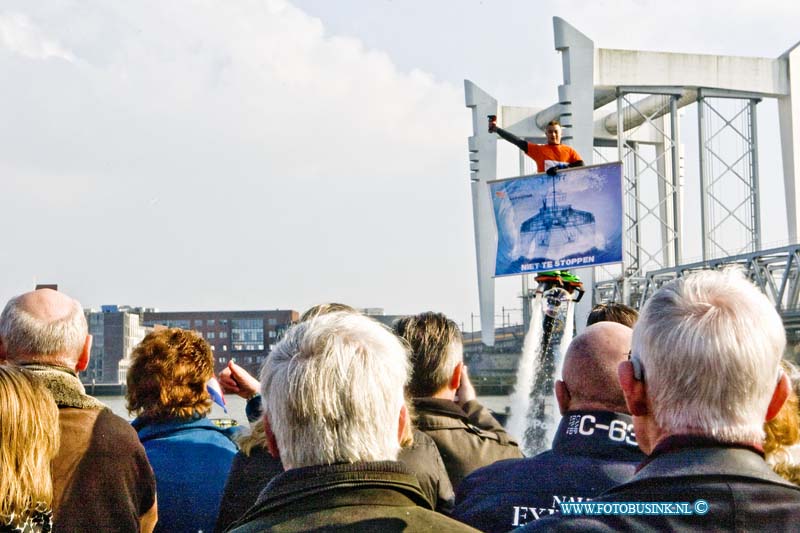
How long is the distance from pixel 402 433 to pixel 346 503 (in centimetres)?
43

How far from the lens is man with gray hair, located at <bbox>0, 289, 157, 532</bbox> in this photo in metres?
4.31

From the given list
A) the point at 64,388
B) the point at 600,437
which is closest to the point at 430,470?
the point at 600,437

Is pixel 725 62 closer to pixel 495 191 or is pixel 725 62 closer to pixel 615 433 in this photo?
pixel 495 191

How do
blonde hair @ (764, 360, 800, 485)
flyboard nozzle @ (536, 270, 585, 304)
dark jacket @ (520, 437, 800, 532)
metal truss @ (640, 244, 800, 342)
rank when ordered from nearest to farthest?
1. dark jacket @ (520, 437, 800, 532)
2. blonde hair @ (764, 360, 800, 485)
3. flyboard nozzle @ (536, 270, 585, 304)
4. metal truss @ (640, 244, 800, 342)

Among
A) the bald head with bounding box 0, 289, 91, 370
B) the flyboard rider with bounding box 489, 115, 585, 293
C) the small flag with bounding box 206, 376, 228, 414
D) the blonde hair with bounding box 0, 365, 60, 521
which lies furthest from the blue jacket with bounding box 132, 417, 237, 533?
the flyboard rider with bounding box 489, 115, 585, 293

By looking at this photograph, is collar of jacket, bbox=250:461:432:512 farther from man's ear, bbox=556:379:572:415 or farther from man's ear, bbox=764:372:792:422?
man's ear, bbox=556:379:572:415

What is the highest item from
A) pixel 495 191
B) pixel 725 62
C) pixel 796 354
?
pixel 725 62

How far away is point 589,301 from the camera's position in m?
37.3

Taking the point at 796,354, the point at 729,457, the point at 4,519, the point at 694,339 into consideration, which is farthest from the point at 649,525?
the point at 796,354

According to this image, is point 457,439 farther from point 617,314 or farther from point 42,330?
point 42,330

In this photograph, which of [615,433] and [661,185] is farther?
[661,185]

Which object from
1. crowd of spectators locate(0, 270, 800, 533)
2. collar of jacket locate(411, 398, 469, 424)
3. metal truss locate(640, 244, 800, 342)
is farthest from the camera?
metal truss locate(640, 244, 800, 342)

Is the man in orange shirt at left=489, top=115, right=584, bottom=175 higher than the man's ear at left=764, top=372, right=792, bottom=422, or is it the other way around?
the man in orange shirt at left=489, top=115, right=584, bottom=175

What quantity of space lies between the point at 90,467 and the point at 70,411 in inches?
11.4
